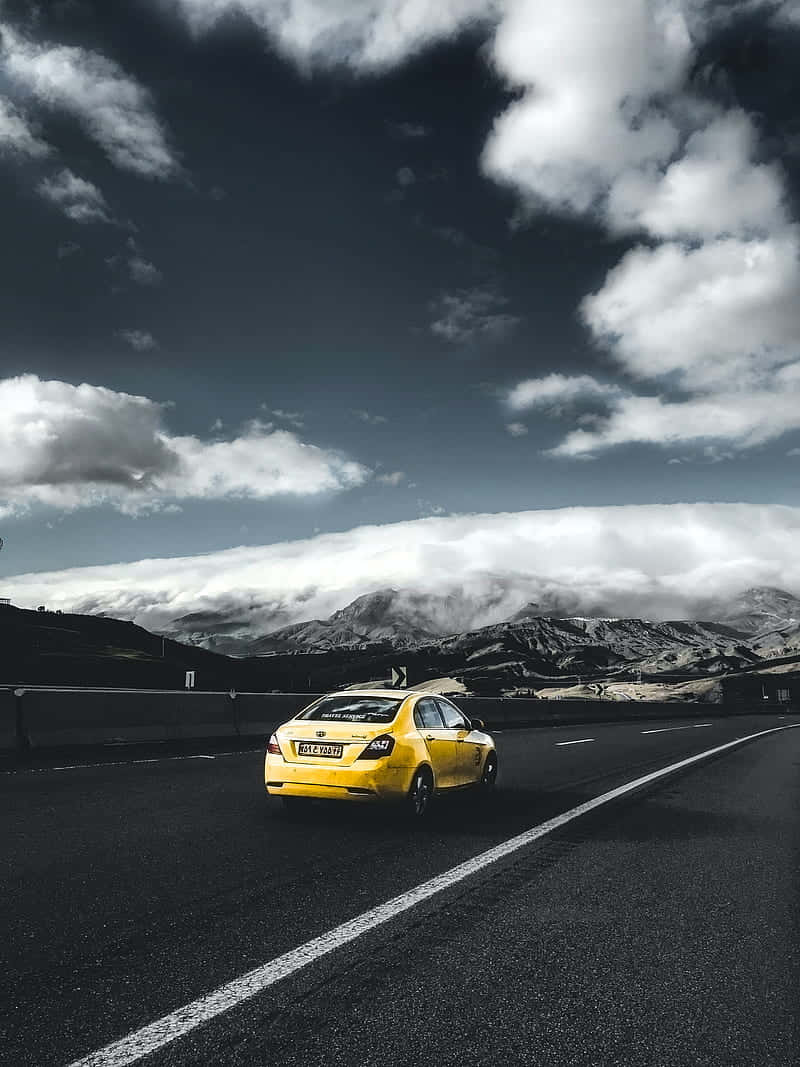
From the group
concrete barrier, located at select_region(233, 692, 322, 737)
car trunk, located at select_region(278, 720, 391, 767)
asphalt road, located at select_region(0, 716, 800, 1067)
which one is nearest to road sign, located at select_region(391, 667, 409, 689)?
concrete barrier, located at select_region(233, 692, 322, 737)

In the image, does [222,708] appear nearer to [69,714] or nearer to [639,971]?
[69,714]

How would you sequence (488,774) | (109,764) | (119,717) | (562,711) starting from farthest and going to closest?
(562,711) < (119,717) < (109,764) < (488,774)

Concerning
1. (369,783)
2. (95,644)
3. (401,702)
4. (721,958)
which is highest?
(95,644)

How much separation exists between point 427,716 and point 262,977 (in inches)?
219

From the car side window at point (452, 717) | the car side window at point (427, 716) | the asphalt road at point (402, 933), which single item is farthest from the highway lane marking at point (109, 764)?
the car side window at point (427, 716)

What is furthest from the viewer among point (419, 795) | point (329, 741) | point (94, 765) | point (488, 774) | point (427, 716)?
point (94, 765)

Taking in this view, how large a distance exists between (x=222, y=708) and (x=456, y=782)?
30.8 ft

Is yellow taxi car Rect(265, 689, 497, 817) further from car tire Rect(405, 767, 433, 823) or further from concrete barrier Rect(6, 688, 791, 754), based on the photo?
concrete barrier Rect(6, 688, 791, 754)

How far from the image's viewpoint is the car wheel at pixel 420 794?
854 centimetres

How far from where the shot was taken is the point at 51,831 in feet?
25.0

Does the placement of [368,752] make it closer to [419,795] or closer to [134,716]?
[419,795]

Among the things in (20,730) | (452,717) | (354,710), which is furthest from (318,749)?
(20,730)

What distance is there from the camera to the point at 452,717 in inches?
406

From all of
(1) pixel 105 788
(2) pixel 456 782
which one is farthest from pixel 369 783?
(1) pixel 105 788
